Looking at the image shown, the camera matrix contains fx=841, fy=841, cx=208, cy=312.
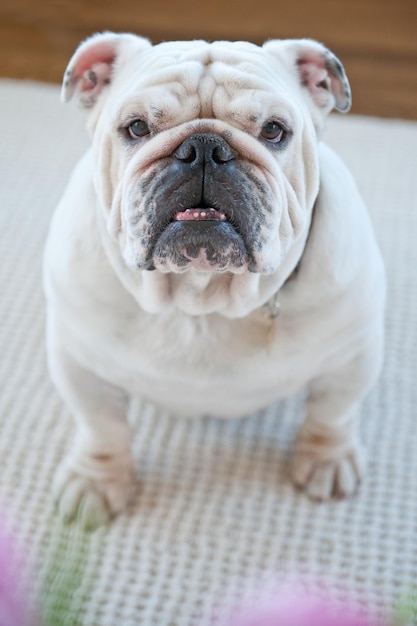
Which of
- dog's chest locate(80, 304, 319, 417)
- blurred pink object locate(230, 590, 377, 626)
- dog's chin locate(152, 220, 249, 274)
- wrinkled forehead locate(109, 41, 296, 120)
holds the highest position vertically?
wrinkled forehead locate(109, 41, 296, 120)

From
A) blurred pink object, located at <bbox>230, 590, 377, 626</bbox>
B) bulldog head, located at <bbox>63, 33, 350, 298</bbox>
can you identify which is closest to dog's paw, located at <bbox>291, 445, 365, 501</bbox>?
bulldog head, located at <bbox>63, 33, 350, 298</bbox>

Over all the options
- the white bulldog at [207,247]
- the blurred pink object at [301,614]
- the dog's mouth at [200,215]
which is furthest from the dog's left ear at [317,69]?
the blurred pink object at [301,614]

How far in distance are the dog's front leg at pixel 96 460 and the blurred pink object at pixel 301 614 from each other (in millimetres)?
866

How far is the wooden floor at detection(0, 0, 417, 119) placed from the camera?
7.31 ft

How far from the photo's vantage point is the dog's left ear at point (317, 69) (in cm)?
104

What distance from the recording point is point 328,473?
137 cm

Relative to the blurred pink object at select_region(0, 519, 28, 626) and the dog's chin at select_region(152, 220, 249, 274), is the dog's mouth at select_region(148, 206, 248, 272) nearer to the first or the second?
the dog's chin at select_region(152, 220, 249, 274)

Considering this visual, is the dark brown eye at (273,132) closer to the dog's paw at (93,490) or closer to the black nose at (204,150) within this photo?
the black nose at (204,150)

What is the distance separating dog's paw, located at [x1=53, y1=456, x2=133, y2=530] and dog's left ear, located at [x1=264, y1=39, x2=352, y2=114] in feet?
2.14

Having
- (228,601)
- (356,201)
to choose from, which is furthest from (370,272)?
(228,601)

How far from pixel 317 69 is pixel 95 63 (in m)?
0.28

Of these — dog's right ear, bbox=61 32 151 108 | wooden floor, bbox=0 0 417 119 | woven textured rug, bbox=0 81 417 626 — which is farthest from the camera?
wooden floor, bbox=0 0 417 119

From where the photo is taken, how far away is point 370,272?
113cm

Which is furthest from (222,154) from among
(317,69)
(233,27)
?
(233,27)
